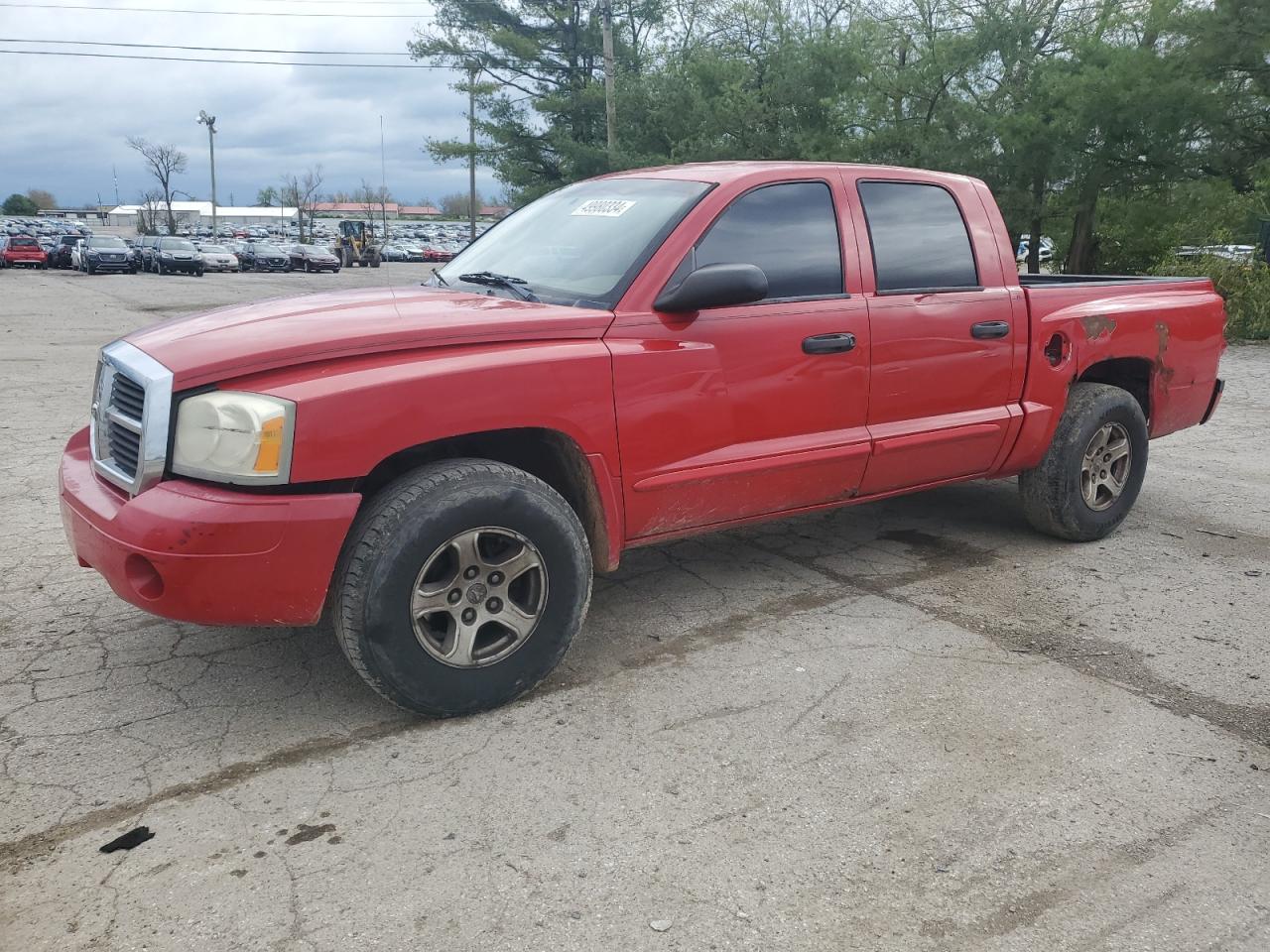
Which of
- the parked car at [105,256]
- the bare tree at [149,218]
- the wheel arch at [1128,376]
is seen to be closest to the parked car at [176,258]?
the parked car at [105,256]

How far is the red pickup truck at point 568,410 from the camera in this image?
9.77 feet

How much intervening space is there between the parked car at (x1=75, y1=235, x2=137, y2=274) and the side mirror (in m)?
40.7

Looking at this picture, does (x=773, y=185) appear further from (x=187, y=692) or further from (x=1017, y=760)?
(x=187, y=692)

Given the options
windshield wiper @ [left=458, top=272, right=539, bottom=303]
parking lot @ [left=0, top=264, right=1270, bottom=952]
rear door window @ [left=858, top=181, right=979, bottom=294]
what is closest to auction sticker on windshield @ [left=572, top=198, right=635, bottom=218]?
windshield wiper @ [left=458, top=272, right=539, bottom=303]

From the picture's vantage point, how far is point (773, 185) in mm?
4090

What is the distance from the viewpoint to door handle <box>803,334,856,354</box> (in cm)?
398

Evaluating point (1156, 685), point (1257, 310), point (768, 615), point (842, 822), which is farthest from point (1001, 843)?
point (1257, 310)

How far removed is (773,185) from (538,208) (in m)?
1.13

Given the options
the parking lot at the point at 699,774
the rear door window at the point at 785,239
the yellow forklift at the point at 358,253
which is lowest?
the parking lot at the point at 699,774

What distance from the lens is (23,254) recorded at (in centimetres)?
4400

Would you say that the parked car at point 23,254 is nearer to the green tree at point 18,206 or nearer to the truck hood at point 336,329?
the truck hood at point 336,329

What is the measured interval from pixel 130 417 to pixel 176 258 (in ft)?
134

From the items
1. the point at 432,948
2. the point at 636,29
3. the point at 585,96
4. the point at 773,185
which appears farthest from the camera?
the point at 636,29

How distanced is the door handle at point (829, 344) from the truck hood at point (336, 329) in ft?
2.83
